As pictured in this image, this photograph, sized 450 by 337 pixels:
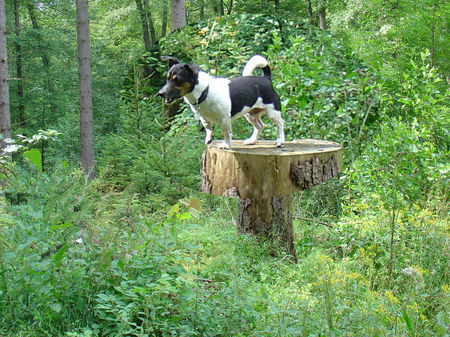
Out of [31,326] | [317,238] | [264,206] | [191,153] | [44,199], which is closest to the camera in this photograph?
[31,326]

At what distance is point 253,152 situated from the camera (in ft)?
13.1

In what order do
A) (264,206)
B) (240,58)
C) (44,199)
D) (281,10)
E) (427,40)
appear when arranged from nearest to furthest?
(44,199), (264,206), (240,58), (427,40), (281,10)

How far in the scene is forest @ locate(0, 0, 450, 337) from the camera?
2424 millimetres

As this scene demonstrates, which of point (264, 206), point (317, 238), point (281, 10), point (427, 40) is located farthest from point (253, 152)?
point (281, 10)

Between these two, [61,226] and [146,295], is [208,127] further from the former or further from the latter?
[146,295]

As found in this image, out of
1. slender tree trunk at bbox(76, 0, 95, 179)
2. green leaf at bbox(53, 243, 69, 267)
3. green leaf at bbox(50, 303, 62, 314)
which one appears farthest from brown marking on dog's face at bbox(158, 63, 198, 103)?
slender tree trunk at bbox(76, 0, 95, 179)

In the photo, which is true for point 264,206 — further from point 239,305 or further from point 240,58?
point 240,58

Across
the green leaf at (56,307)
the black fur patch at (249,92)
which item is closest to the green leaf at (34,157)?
the green leaf at (56,307)

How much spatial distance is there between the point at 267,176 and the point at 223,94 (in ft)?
2.58

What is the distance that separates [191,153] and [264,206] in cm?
216

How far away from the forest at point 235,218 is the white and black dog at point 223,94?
83cm

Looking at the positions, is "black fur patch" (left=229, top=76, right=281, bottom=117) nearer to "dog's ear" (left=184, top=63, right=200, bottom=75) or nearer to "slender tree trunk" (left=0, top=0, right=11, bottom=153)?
"dog's ear" (left=184, top=63, right=200, bottom=75)

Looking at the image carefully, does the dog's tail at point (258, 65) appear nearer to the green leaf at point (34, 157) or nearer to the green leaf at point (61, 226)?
the green leaf at point (34, 157)

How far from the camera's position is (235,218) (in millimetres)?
5414
